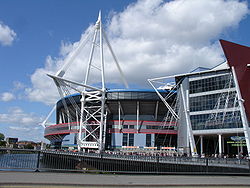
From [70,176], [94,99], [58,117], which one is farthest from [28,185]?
[58,117]

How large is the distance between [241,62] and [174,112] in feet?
101

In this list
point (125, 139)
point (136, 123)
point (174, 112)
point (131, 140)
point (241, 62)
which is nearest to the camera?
point (241, 62)

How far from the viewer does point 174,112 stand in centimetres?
6316

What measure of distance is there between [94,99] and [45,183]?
54.0m

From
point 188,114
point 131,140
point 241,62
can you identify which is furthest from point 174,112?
point 241,62

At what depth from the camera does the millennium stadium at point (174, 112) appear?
44.8 m

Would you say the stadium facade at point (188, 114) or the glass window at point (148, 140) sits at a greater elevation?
the stadium facade at point (188, 114)

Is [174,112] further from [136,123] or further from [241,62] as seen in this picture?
[241,62]

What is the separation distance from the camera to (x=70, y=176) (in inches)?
430

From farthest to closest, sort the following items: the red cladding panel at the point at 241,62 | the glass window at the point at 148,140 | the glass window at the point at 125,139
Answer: the glass window at the point at 125,139 → the glass window at the point at 148,140 → the red cladding panel at the point at 241,62

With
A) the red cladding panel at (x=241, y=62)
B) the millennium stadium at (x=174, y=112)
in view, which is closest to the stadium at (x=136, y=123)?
the millennium stadium at (x=174, y=112)

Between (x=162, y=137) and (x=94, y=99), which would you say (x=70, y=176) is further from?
(x=162, y=137)

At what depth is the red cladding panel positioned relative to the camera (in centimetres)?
3256

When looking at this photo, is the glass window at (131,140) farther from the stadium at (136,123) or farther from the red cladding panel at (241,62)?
the red cladding panel at (241,62)
